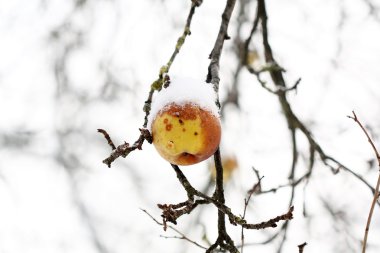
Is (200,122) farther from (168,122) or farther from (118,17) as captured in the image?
(118,17)

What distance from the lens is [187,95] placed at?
1.49 metres

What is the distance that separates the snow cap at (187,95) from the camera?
58.4 inches

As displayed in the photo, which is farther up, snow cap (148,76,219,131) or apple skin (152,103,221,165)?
snow cap (148,76,219,131)

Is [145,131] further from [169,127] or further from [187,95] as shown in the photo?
[187,95]

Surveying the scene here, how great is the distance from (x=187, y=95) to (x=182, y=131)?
13cm

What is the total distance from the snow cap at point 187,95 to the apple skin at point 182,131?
0.02 metres

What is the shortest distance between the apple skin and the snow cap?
19 mm

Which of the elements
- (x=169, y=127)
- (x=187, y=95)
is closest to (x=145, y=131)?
(x=169, y=127)

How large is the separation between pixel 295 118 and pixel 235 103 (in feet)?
7.64

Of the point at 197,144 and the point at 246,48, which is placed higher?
the point at 246,48

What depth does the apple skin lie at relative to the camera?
4.78 feet

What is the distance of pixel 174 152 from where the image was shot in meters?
1.47

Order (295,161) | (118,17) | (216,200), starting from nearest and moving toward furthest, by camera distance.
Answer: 1. (216,200)
2. (295,161)
3. (118,17)

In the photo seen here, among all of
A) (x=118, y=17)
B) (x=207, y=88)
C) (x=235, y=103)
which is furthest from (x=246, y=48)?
(x=118, y=17)
